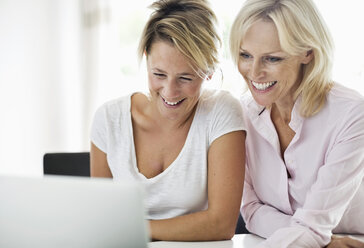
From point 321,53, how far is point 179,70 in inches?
16.9

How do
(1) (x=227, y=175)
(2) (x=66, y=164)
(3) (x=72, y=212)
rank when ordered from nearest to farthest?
1. (3) (x=72, y=212)
2. (1) (x=227, y=175)
3. (2) (x=66, y=164)

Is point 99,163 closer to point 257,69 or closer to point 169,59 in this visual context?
point 169,59

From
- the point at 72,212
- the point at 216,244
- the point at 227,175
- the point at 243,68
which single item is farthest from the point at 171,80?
the point at 72,212

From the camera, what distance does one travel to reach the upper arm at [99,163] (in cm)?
163

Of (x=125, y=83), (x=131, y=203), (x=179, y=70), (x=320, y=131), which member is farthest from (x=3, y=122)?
(x=131, y=203)

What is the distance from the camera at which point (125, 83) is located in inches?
157

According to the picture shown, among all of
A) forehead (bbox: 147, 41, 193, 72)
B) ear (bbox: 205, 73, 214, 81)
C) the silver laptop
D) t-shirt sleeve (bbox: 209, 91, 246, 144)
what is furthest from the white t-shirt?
the silver laptop

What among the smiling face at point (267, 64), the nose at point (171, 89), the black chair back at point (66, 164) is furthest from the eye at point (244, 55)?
the black chair back at point (66, 164)

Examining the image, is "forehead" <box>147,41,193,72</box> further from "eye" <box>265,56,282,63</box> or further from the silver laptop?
the silver laptop

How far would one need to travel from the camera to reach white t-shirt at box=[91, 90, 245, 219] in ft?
4.97

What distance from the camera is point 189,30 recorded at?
1388mm

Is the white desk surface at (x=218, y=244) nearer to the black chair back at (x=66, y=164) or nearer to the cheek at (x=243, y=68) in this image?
the cheek at (x=243, y=68)

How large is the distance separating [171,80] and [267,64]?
297 millimetres

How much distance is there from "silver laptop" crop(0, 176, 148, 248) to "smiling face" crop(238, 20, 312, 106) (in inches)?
28.8
